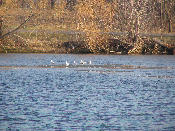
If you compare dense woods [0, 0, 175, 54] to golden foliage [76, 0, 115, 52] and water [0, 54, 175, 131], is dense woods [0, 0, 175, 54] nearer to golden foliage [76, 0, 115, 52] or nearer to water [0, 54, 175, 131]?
golden foliage [76, 0, 115, 52]

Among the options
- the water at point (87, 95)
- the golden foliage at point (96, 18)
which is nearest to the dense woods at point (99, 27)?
the golden foliage at point (96, 18)

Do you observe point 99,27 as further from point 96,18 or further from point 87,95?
point 87,95

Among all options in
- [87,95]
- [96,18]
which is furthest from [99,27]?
[87,95]

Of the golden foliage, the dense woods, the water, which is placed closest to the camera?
the water

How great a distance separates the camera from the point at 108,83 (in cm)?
3259

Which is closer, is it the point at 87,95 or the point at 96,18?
the point at 87,95

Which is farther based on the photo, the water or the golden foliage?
the golden foliage

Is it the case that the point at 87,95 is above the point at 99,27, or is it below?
below

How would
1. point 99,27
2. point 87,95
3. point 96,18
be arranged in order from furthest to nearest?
1. point 99,27
2. point 96,18
3. point 87,95

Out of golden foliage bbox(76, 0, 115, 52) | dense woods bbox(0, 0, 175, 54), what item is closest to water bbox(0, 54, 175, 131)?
dense woods bbox(0, 0, 175, 54)

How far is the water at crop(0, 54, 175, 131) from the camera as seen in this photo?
19328 millimetres

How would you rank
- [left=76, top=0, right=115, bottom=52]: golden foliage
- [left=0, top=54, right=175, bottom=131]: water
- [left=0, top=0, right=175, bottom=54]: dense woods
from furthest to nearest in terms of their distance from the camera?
[left=76, top=0, right=115, bottom=52]: golden foliage
[left=0, top=0, right=175, bottom=54]: dense woods
[left=0, top=54, right=175, bottom=131]: water

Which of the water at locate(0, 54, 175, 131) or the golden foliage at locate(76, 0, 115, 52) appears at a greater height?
the golden foliage at locate(76, 0, 115, 52)

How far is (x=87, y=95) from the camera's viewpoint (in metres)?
26.8
